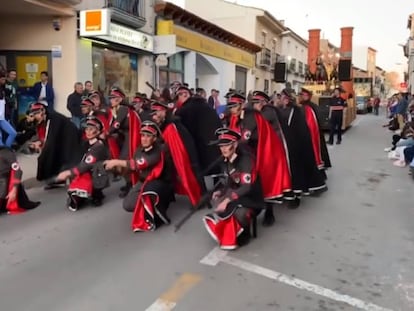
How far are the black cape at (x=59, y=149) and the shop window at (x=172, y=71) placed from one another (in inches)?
444

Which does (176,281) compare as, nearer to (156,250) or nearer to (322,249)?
(156,250)

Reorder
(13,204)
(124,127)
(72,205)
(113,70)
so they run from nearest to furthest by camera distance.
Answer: (13,204) → (72,205) → (124,127) → (113,70)

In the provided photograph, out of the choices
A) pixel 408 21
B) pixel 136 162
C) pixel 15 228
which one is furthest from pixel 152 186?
pixel 408 21

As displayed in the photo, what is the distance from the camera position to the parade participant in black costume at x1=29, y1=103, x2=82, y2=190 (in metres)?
7.52

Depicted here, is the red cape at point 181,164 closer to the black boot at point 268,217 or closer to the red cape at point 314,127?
the black boot at point 268,217

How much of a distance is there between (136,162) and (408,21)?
2739 inches

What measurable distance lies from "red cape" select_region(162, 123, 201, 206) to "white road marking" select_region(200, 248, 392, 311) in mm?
1324

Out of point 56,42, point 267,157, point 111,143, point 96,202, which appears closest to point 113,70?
point 56,42

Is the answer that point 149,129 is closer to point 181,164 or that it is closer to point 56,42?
point 181,164

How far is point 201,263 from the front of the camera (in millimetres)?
4809

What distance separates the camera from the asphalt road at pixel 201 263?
3963 mm

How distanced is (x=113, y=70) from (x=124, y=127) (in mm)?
8613

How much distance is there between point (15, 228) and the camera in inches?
231

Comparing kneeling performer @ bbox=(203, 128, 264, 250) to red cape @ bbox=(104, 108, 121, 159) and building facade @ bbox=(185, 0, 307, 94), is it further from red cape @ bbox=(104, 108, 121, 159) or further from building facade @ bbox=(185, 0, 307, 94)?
building facade @ bbox=(185, 0, 307, 94)
